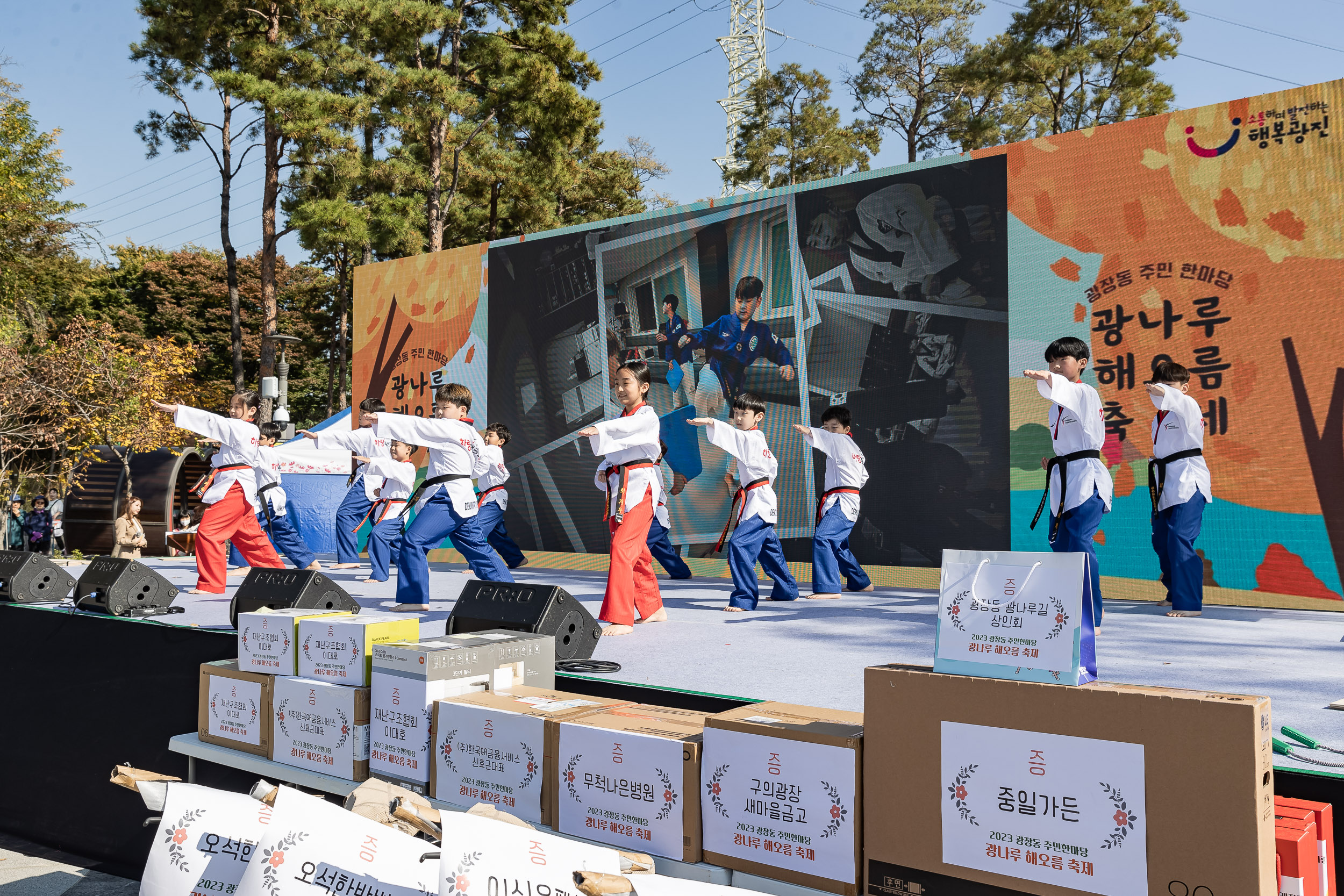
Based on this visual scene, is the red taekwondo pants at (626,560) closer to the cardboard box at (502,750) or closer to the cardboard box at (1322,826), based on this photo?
the cardboard box at (502,750)

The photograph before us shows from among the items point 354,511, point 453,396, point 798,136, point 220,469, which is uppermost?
point 798,136

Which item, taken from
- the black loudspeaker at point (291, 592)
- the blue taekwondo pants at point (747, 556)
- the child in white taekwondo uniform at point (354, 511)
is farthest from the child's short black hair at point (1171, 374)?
the child in white taekwondo uniform at point (354, 511)

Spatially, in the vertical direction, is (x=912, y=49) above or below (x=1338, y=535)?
above

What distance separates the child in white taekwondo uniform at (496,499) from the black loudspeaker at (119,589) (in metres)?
1.74

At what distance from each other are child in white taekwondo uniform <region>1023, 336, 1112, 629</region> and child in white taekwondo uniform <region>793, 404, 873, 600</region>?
2.13 m

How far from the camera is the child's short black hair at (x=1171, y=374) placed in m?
5.34

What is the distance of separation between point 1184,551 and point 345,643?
478cm

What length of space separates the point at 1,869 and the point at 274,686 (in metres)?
1.79

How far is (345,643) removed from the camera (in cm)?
261

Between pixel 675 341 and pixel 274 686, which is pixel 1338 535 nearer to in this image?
pixel 675 341

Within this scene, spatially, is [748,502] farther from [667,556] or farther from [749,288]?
[749,288]

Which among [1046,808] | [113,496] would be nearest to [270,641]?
[1046,808]

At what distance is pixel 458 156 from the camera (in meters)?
16.6

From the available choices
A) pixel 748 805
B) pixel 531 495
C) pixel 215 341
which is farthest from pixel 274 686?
pixel 215 341
